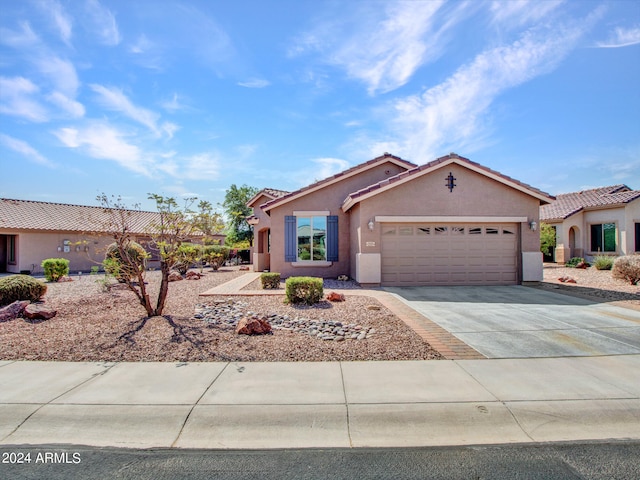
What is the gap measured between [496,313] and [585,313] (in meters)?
2.12

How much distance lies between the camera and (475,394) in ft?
14.6

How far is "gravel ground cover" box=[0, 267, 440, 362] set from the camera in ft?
19.2

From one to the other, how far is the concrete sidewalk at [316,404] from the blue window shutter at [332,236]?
1005cm

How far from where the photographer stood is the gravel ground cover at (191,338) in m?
5.86

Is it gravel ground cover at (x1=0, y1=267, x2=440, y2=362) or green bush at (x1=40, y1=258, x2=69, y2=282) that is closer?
gravel ground cover at (x1=0, y1=267, x2=440, y2=362)

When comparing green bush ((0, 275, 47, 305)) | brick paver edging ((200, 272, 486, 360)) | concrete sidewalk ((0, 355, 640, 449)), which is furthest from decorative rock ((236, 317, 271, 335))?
green bush ((0, 275, 47, 305))

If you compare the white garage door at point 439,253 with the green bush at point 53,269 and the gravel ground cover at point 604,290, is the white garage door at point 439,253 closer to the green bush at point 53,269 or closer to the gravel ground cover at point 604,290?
the gravel ground cover at point 604,290

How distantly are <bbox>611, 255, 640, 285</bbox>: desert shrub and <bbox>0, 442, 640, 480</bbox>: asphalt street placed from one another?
12907 mm

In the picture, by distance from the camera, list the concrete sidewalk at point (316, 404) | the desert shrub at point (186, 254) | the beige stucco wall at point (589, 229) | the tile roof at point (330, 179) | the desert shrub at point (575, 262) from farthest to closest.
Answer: the desert shrub at point (575, 262), the beige stucco wall at point (589, 229), the tile roof at point (330, 179), the desert shrub at point (186, 254), the concrete sidewalk at point (316, 404)

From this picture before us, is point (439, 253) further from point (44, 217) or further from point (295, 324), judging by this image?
point (44, 217)

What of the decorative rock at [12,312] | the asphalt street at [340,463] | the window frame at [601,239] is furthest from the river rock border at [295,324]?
the window frame at [601,239]

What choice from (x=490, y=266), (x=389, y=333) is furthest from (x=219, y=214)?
(x=490, y=266)

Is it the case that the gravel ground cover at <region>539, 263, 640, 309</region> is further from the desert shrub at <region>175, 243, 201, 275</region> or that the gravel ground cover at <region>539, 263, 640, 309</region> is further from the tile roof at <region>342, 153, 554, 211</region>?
the desert shrub at <region>175, 243, 201, 275</region>

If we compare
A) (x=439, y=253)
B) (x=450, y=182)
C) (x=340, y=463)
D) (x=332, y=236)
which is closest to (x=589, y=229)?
(x=450, y=182)
